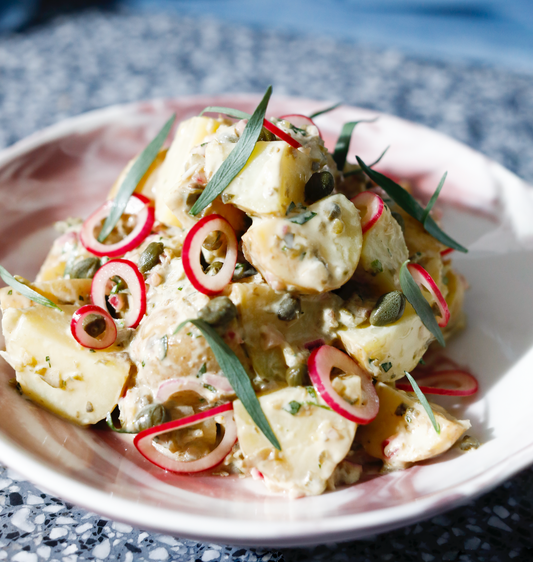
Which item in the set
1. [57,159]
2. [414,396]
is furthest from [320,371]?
[57,159]

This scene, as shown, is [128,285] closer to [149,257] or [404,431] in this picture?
[149,257]

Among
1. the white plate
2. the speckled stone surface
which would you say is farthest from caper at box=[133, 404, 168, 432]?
the speckled stone surface

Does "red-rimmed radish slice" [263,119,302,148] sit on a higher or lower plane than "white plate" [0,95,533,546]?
higher

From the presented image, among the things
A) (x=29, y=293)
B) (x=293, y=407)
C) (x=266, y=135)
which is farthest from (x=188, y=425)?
(x=266, y=135)

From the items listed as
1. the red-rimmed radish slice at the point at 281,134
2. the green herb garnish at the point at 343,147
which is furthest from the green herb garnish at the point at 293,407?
the green herb garnish at the point at 343,147

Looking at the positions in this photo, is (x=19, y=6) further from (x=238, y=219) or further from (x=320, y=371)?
(x=320, y=371)

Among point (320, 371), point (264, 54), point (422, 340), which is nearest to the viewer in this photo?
point (320, 371)

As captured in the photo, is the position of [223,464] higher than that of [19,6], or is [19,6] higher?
[19,6]

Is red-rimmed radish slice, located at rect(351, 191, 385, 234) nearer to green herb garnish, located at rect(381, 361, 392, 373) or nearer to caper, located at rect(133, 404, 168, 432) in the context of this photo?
green herb garnish, located at rect(381, 361, 392, 373)
